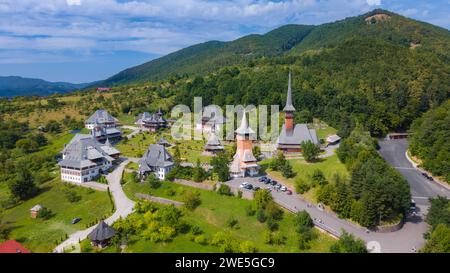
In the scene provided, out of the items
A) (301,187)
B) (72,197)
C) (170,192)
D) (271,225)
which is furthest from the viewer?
(72,197)

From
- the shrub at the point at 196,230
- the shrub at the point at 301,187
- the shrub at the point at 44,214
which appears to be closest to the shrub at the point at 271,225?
the shrub at the point at 196,230

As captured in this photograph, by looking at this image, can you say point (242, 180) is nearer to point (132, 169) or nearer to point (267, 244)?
point (267, 244)

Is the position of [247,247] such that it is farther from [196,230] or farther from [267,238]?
[196,230]

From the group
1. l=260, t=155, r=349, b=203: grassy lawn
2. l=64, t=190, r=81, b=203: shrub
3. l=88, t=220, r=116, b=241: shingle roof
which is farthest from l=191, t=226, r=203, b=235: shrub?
l=64, t=190, r=81, b=203: shrub

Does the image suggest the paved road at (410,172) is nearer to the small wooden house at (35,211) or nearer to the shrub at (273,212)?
the shrub at (273,212)

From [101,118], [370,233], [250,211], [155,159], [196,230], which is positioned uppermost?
[101,118]

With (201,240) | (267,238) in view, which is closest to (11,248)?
(201,240)

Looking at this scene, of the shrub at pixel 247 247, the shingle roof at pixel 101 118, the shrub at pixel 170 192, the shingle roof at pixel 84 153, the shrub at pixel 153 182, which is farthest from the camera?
the shingle roof at pixel 101 118
